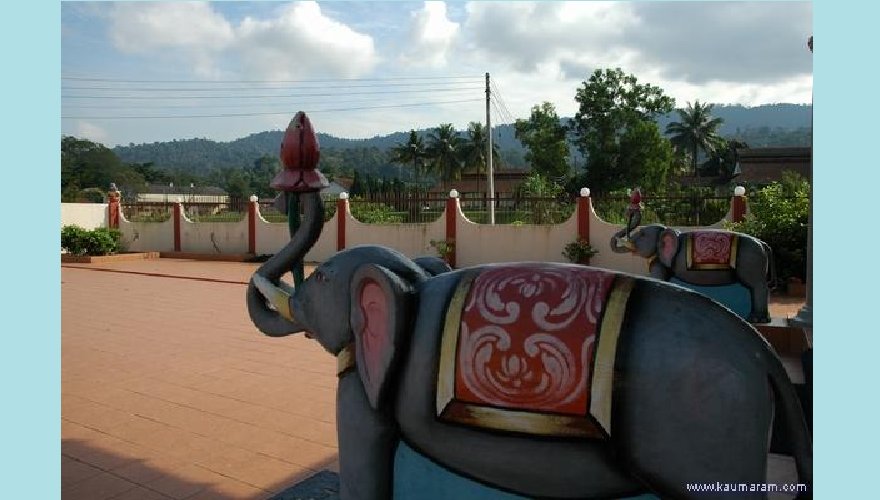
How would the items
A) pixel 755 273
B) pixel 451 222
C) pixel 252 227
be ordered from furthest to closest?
pixel 252 227
pixel 451 222
pixel 755 273

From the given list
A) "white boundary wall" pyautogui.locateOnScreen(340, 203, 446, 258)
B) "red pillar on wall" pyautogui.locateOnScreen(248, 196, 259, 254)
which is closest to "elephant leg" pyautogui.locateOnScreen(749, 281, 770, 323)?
"white boundary wall" pyautogui.locateOnScreen(340, 203, 446, 258)

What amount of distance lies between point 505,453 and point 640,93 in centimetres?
3155

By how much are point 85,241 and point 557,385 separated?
18.7 meters

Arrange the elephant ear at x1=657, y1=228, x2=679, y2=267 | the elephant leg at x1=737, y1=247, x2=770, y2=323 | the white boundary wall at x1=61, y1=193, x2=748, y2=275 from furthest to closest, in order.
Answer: the white boundary wall at x1=61, y1=193, x2=748, y2=275 → the elephant ear at x1=657, y1=228, x2=679, y2=267 → the elephant leg at x1=737, y1=247, x2=770, y2=323

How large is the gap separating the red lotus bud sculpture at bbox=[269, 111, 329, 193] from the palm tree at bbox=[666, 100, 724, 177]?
4342 cm

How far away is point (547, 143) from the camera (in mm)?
30109

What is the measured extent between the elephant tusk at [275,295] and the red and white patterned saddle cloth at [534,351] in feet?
2.22

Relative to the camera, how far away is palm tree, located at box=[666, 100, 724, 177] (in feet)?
140

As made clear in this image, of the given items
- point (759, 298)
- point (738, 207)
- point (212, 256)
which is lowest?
point (212, 256)

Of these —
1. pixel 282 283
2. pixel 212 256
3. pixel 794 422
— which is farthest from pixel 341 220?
pixel 794 422

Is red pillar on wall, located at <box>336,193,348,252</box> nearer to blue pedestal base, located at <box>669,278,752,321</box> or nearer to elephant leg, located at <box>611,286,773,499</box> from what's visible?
blue pedestal base, located at <box>669,278,752,321</box>

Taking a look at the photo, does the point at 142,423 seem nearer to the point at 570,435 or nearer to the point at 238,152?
the point at 570,435

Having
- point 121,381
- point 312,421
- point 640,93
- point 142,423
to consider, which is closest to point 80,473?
point 142,423

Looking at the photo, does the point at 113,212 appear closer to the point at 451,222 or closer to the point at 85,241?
the point at 85,241
